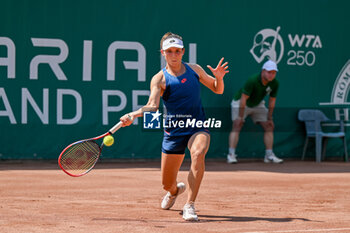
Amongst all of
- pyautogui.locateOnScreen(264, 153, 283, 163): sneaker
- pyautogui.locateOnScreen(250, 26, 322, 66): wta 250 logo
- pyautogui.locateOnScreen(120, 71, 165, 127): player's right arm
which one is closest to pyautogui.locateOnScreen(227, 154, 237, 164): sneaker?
pyautogui.locateOnScreen(264, 153, 283, 163): sneaker

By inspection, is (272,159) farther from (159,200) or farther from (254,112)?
(159,200)

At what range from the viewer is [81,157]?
4.82 m

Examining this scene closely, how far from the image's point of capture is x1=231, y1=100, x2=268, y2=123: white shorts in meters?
9.78

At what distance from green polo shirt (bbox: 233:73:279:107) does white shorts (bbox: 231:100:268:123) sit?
0.32 feet

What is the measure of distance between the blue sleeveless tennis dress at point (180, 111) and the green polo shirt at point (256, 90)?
4602 millimetres

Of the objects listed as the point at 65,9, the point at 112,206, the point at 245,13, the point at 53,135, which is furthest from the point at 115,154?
the point at 112,206

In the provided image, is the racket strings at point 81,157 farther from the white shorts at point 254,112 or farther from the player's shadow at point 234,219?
the white shorts at point 254,112

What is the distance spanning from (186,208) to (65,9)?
17.7 ft

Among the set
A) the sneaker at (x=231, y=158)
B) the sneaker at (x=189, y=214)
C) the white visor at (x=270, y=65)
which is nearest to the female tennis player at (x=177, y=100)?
the sneaker at (x=189, y=214)

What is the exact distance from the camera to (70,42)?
30.1ft

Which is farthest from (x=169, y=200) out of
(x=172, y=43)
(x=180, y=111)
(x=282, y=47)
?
(x=282, y=47)

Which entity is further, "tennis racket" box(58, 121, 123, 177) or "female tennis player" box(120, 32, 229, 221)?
"female tennis player" box(120, 32, 229, 221)

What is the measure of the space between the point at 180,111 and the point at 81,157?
889mm

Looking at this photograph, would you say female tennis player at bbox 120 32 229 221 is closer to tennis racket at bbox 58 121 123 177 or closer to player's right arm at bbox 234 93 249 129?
Result: tennis racket at bbox 58 121 123 177
